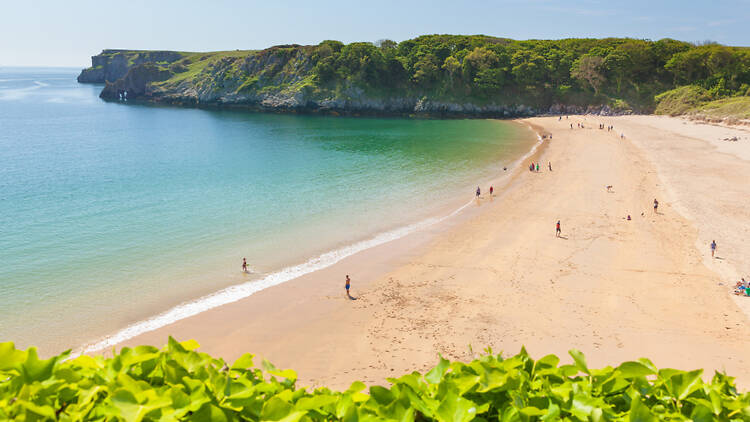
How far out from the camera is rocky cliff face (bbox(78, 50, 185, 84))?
15938cm

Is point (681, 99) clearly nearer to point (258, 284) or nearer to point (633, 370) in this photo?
point (258, 284)

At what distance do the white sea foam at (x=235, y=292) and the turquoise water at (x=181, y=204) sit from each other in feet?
1.86

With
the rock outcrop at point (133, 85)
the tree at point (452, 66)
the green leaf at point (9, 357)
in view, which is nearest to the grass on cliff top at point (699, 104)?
the tree at point (452, 66)

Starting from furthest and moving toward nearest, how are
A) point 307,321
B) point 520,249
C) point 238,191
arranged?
point 238,191, point 520,249, point 307,321

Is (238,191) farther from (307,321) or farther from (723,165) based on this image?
(723,165)

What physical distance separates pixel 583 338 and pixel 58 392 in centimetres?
1587

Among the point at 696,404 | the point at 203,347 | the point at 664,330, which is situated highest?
the point at 696,404

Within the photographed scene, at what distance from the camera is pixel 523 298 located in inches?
717

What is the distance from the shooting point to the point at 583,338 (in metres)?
15.3

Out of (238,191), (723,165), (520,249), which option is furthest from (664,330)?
(723,165)

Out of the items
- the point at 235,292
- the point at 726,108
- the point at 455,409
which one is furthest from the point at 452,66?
the point at 455,409

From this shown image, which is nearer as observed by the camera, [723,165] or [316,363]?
[316,363]

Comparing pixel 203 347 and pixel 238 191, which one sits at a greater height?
pixel 238 191

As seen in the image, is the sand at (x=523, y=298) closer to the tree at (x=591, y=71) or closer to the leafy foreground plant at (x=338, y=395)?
the leafy foreground plant at (x=338, y=395)
